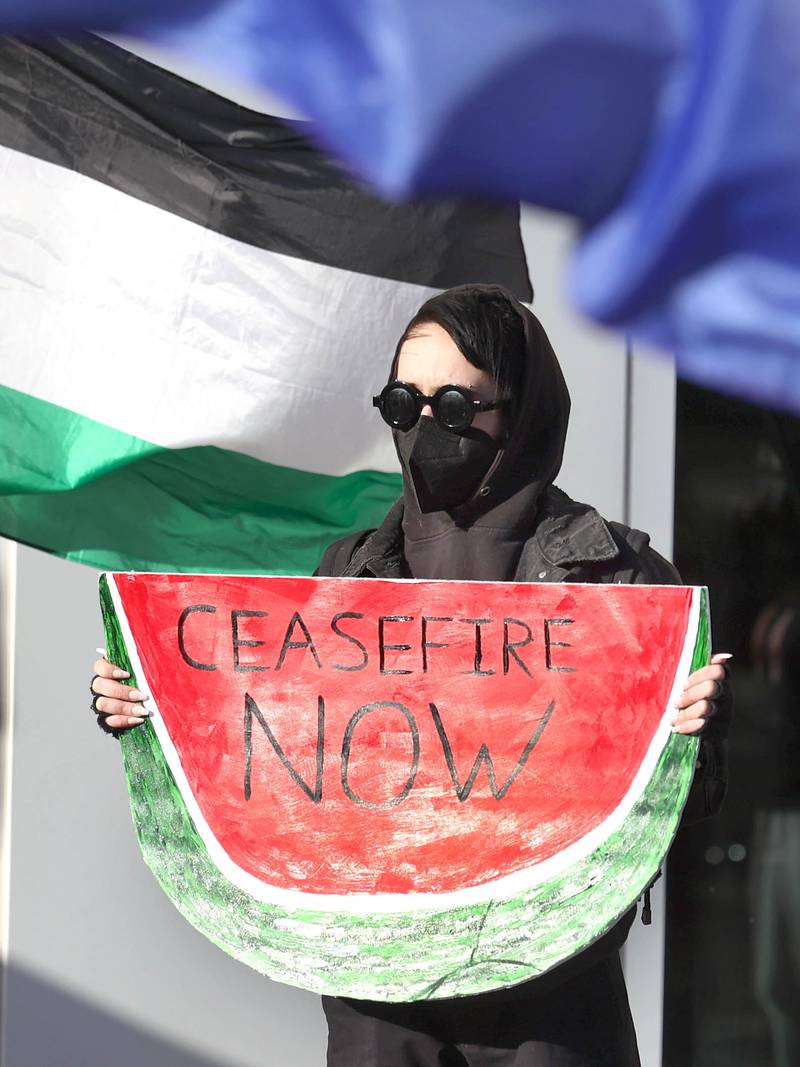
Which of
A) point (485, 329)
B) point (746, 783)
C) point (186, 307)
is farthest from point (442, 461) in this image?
point (746, 783)

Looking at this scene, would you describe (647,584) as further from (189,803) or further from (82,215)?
(82,215)

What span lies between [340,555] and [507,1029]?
29.9 inches

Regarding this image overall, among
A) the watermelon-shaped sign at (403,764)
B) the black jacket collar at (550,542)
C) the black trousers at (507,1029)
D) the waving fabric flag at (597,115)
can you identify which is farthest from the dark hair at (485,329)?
the waving fabric flag at (597,115)

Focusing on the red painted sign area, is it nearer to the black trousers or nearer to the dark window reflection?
the black trousers

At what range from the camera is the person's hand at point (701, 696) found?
6.54 ft

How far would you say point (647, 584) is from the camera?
2160 millimetres

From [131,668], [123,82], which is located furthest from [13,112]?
[131,668]

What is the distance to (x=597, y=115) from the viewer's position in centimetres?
87

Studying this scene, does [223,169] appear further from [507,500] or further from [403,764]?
[403,764]

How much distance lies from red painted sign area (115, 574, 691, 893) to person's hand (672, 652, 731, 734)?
6cm

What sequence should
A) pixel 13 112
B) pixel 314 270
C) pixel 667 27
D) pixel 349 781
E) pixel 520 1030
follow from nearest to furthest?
1. pixel 667 27
2. pixel 520 1030
3. pixel 349 781
4. pixel 13 112
5. pixel 314 270

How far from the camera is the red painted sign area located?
2094 millimetres

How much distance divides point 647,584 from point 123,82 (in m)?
1.31

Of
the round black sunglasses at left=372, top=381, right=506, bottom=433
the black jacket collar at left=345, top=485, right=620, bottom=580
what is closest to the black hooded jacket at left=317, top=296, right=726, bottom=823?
the black jacket collar at left=345, top=485, right=620, bottom=580
